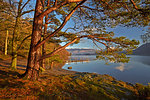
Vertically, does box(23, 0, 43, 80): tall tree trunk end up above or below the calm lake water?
above

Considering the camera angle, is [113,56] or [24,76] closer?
[24,76]

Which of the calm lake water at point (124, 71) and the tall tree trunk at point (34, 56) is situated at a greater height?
the tall tree trunk at point (34, 56)

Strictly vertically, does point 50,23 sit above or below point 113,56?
above

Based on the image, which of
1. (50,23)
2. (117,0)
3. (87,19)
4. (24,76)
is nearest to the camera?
(24,76)

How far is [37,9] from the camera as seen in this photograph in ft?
14.6

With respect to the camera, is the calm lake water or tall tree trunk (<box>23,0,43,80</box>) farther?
the calm lake water

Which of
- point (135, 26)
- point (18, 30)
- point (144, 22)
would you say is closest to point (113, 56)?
point (135, 26)

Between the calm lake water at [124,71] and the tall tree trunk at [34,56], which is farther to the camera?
the calm lake water at [124,71]

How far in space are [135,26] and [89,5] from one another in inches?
140

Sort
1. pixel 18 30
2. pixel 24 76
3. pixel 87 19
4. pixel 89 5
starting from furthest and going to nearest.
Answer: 1. pixel 18 30
2. pixel 87 19
3. pixel 89 5
4. pixel 24 76

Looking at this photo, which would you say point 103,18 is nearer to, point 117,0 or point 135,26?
point 117,0

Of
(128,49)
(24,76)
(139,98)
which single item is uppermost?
(128,49)

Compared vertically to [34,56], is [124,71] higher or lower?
lower

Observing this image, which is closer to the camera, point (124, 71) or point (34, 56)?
point (34, 56)
